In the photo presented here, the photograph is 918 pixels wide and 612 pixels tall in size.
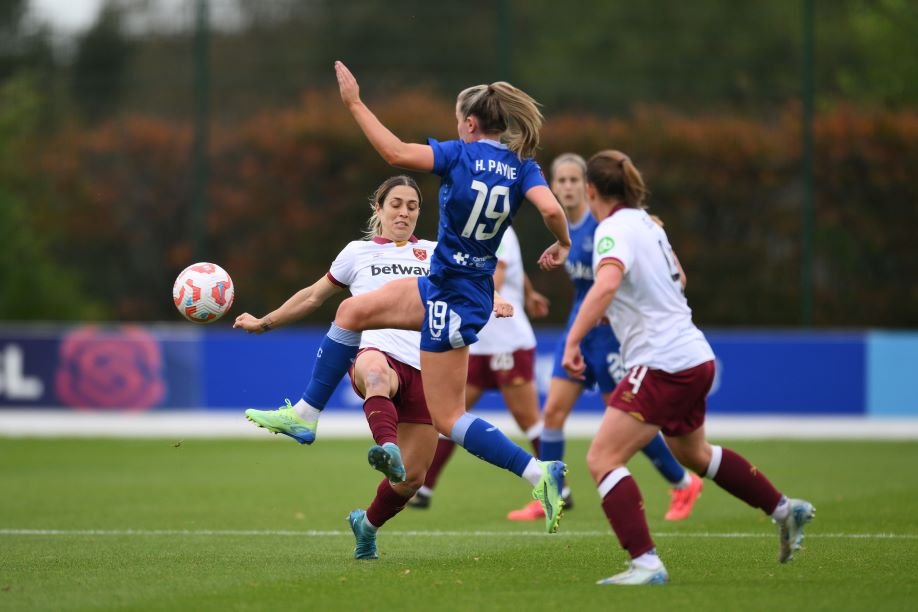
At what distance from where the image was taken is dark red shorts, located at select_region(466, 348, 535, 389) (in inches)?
418

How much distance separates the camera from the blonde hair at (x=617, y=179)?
667 centimetres

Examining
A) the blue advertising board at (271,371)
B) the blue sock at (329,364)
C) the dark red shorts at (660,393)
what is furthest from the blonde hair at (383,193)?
the blue advertising board at (271,371)

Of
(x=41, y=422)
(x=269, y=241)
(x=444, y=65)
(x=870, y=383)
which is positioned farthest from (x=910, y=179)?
(x=41, y=422)

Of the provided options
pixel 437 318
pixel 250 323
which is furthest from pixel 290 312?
pixel 437 318

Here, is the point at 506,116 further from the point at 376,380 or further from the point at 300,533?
the point at 300,533

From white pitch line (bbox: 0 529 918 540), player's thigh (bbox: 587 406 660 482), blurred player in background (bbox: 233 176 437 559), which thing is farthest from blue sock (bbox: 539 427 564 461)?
player's thigh (bbox: 587 406 660 482)

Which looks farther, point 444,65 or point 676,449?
point 444,65

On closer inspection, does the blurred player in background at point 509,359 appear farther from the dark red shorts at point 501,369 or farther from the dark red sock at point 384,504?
the dark red sock at point 384,504

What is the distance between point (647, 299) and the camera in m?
6.57

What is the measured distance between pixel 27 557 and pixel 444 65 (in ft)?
46.6

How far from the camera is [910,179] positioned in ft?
67.3

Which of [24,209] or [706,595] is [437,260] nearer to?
[706,595]

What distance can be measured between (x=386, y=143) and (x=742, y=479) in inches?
93.6

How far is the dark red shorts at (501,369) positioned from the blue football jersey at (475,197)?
12.0 ft
